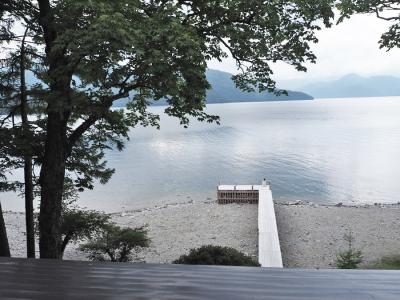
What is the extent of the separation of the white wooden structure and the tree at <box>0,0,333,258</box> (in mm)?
6089

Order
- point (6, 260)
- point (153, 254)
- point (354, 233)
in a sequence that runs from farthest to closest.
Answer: point (354, 233) < point (153, 254) < point (6, 260)

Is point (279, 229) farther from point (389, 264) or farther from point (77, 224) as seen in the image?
point (77, 224)

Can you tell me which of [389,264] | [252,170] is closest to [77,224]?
[389,264]

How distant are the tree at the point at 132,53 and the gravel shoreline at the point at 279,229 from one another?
10611 mm

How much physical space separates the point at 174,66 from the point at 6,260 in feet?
13.3

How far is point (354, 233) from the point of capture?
24.2m

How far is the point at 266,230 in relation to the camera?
20.3 metres

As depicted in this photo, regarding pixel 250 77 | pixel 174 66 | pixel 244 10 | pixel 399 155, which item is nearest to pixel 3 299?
pixel 174 66

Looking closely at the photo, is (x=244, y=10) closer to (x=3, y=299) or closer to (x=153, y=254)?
(x=3, y=299)

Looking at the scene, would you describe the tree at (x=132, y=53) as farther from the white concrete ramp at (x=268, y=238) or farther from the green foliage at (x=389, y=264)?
the green foliage at (x=389, y=264)

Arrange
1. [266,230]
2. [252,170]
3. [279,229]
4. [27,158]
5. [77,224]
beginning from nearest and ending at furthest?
[27,158], [77,224], [266,230], [279,229], [252,170]

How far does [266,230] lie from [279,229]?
15.5ft

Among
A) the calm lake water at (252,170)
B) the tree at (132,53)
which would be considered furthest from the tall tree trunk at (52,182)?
the calm lake water at (252,170)

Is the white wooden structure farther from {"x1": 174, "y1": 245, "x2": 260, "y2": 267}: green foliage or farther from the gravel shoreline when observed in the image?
{"x1": 174, "y1": 245, "x2": 260, "y2": 267}: green foliage
